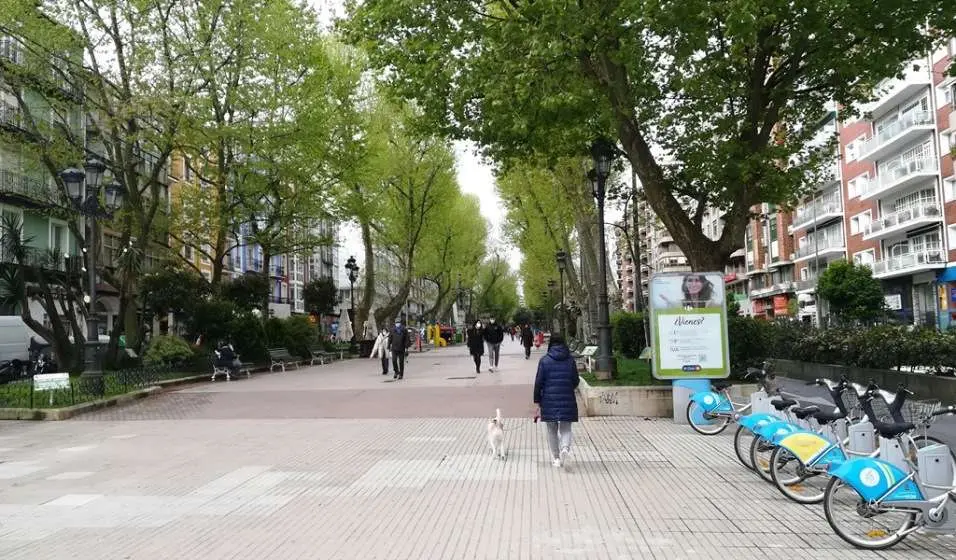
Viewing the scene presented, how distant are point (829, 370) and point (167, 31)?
2027 centimetres

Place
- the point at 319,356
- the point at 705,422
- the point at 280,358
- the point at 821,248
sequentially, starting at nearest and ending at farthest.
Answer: the point at 705,422, the point at 280,358, the point at 319,356, the point at 821,248

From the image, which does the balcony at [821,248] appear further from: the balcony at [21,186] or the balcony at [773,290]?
the balcony at [21,186]

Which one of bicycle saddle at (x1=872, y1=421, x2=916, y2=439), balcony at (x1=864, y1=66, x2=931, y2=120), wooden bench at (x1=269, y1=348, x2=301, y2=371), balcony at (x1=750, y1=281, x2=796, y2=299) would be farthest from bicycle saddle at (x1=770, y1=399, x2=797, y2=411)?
balcony at (x1=750, y1=281, x2=796, y2=299)

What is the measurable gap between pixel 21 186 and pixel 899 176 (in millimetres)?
46962

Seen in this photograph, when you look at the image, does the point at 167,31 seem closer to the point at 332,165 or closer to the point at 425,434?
the point at 332,165

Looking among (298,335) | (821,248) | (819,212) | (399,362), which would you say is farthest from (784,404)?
(821,248)

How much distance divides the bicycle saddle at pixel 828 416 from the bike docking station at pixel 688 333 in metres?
4.86

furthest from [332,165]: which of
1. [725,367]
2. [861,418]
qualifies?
[861,418]

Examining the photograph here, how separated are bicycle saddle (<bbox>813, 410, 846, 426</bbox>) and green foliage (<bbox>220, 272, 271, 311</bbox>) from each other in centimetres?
2476

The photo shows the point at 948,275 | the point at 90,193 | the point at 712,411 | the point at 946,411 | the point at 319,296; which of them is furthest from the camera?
the point at 319,296

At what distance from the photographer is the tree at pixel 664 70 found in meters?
12.7

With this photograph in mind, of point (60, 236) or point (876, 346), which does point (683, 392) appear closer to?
point (876, 346)

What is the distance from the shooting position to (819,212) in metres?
61.1

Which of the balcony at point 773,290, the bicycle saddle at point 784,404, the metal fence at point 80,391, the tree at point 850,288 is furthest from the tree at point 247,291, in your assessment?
the balcony at point 773,290
